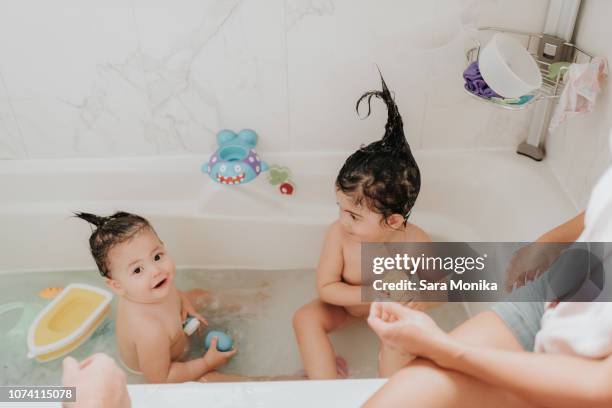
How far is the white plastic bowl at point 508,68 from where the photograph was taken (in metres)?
1.25

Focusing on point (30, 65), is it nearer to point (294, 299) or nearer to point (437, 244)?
point (294, 299)

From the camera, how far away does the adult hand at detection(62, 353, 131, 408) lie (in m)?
0.79

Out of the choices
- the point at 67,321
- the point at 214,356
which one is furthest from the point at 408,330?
the point at 67,321

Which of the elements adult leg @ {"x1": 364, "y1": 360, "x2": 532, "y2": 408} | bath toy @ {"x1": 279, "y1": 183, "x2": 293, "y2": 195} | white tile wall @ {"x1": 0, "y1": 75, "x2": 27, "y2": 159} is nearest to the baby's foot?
bath toy @ {"x1": 279, "y1": 183, "x2": 293, "y2": 195}

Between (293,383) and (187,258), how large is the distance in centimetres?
80

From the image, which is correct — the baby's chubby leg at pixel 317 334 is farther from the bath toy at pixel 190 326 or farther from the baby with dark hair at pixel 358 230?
the bath toy at pixel 190 326

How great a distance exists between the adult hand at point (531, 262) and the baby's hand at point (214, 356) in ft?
2.23

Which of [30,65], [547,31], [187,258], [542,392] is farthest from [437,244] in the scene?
[30,65]

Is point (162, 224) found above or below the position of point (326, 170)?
below

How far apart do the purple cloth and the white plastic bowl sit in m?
0.05

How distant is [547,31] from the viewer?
1401 millimetres

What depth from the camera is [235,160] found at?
1500 mm

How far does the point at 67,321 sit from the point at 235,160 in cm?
60

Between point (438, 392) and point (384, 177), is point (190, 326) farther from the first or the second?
point (438, 392)
